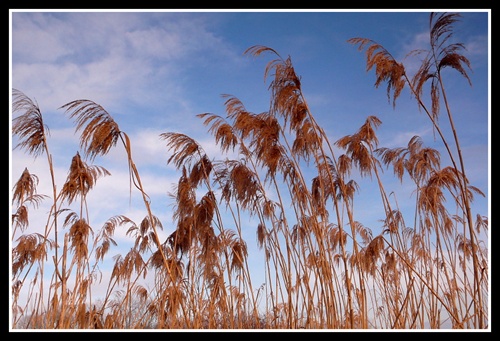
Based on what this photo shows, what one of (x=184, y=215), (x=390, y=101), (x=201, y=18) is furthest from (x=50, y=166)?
(x=390, y=101)

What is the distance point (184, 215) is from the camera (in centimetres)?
596

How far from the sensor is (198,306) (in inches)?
235

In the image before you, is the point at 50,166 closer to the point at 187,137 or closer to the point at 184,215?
the point at 187,137

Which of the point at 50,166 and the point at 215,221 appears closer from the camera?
the point at 50,166

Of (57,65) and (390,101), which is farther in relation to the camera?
(57,65)
